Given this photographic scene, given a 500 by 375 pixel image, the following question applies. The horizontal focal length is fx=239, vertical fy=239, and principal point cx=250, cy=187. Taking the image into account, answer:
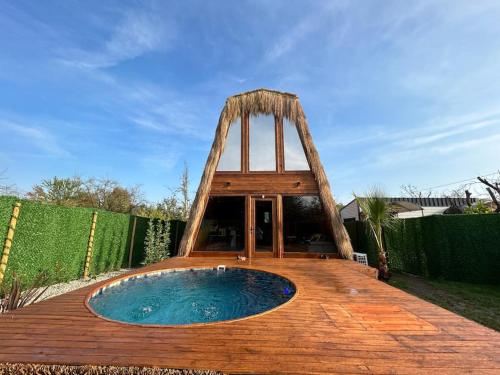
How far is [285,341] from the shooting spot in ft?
8.21

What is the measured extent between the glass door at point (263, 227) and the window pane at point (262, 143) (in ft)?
4.65

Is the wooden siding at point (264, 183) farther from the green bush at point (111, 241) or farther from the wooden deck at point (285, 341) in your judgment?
the wooden deck at point (285, 341)

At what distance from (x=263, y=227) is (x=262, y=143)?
3435 mm

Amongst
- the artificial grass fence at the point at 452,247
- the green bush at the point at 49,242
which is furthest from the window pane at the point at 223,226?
the artificial grass fence at the point at 452,247

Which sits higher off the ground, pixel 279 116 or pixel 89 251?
pixel 279 116

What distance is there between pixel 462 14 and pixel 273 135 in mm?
6393

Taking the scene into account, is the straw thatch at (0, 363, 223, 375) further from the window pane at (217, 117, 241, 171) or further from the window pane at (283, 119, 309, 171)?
the window pane at (283, 119, 309, 171)

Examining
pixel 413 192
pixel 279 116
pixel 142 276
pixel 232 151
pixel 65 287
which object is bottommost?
pixel 65 287

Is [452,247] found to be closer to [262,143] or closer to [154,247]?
[262,143]

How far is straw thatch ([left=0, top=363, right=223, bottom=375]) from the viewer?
6.52ft

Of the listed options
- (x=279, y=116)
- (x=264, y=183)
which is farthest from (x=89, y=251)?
(x=279, y=116)

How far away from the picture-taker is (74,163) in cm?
1973

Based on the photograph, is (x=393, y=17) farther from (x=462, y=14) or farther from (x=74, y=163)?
(x=74, y=163)

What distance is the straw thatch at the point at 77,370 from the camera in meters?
1.99
